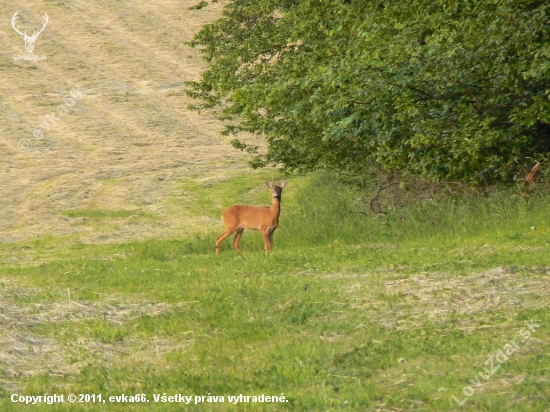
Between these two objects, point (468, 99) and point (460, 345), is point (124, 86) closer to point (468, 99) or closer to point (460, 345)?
point (468, 99)

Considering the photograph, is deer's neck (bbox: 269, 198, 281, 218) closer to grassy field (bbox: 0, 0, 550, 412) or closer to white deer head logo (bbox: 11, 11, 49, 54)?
grassy field (bbox: 0, 0, 550, 412)

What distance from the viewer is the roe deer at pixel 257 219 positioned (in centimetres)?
1625

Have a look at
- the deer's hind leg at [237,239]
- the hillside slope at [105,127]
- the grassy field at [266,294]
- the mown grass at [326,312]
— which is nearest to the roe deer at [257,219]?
the deer's hind leg at [237,239]

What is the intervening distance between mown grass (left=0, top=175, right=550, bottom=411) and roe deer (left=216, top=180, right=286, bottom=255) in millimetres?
526

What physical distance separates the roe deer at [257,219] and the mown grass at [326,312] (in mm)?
Result: 526

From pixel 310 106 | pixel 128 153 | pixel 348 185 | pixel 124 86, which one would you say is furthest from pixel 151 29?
pixel 310 106

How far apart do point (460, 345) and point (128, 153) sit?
21.0 metres

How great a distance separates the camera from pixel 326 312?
34.1 ft

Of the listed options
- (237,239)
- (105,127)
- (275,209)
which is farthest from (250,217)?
(105,127)

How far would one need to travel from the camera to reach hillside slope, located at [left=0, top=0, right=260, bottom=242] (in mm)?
21734

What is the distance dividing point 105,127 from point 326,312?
2208 centimetres

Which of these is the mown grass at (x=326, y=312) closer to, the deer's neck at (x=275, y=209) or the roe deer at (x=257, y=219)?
the roe deer at (x=257, y=219)

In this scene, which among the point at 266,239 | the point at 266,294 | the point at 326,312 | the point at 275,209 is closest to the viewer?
the point at 326,312

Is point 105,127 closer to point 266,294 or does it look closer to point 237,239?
point 237,239
